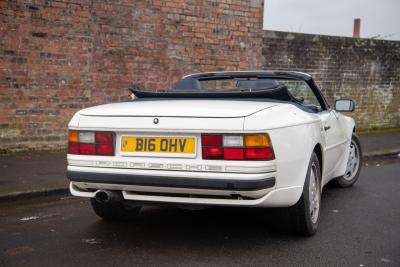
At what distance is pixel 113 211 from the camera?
4.69 meters

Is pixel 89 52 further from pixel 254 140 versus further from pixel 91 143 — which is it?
pixel 254 140

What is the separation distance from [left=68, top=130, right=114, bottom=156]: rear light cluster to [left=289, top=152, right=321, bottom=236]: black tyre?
4.76 feet

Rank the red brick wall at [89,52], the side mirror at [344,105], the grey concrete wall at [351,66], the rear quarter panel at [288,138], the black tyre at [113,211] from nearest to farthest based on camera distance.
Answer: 1. the rear quarter panel at [288,138]
2. the black tyre at [113,211]
3. the side mirror at [344,105]
4. the red brick wall at [89,52]
5. the grey concrete wall at [351,66]

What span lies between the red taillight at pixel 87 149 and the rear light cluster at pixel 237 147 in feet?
2.83

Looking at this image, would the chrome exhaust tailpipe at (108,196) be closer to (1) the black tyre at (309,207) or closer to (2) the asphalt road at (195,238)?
(2) the asphalt road at (195,238)

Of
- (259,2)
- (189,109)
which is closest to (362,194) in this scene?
(189,109)

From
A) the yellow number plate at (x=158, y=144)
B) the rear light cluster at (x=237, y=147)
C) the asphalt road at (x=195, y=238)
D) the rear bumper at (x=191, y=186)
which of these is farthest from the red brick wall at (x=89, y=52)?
the rear light cluster at (x=237, y=147)

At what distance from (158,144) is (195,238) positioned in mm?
908

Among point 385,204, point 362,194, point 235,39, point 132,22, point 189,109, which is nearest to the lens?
point 189,109

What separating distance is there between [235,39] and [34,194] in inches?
248

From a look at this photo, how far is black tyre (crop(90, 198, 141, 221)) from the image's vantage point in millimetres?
4648

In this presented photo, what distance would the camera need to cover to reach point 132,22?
9.52m

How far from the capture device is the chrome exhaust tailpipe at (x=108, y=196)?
3.94 metres

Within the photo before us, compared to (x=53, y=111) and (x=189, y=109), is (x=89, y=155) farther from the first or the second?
(x=53, y=111)
